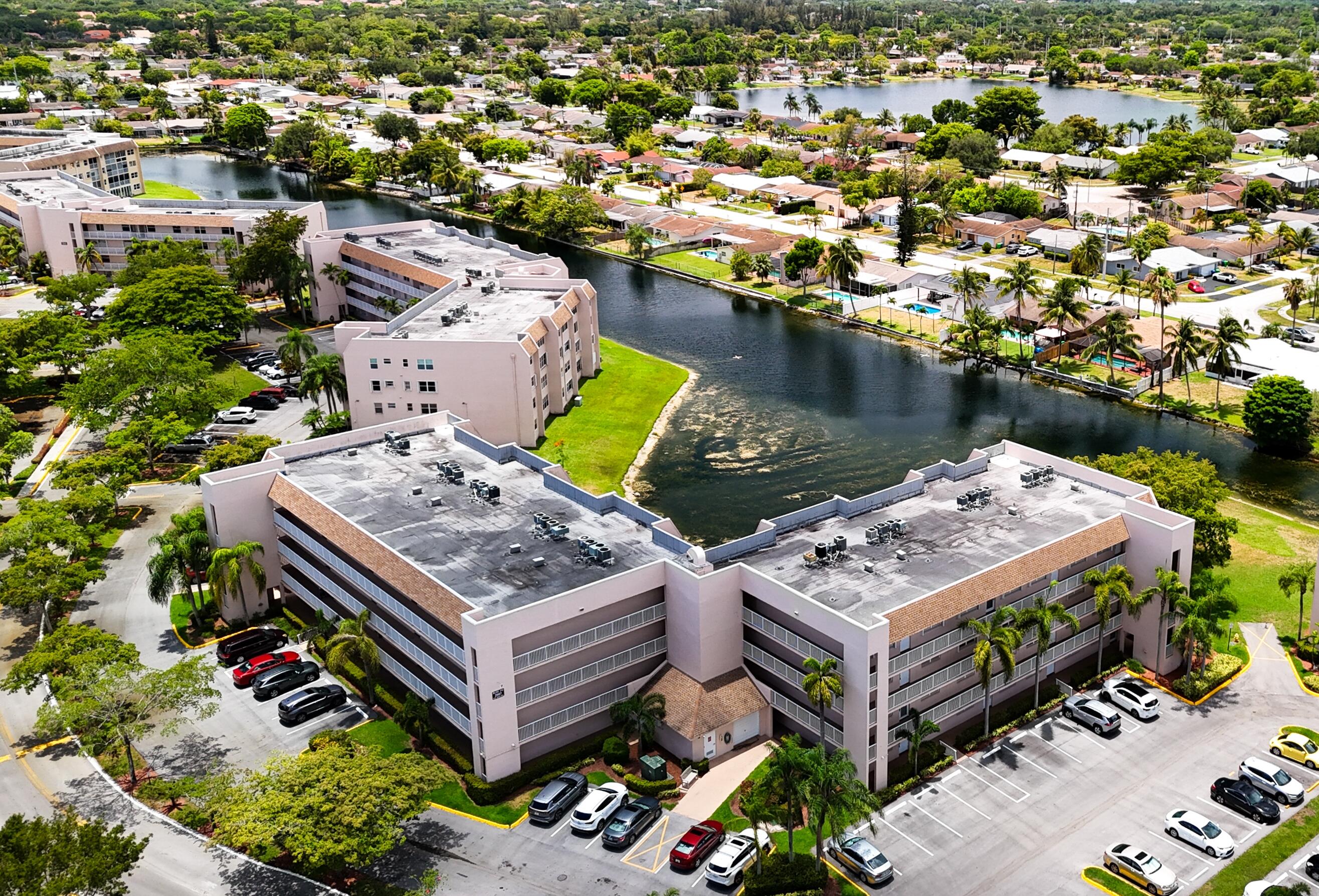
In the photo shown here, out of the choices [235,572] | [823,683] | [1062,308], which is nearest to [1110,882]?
[823,683]

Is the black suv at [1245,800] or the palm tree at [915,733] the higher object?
the palm tree at [915,733]

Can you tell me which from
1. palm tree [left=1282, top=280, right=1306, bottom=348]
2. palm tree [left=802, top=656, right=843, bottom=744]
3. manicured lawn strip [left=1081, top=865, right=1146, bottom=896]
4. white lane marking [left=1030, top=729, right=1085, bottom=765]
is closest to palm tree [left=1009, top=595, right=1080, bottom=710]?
white lane marking [left=1030, top=729, right=1085, bottom=765]

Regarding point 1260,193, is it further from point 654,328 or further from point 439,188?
point 439,188

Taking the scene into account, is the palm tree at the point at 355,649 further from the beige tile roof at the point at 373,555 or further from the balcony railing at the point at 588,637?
the balcony railing at the point at 588,637

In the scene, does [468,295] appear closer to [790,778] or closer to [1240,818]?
[790,778]

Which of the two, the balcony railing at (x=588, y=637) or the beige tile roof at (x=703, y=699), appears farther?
the beige tile roof at (x=703, y=699)

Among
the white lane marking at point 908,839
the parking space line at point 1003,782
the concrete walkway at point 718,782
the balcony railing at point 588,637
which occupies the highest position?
the balcony railing at point 588,637

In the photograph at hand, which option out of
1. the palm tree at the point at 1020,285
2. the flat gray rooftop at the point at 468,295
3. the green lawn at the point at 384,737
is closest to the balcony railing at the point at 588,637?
the green lawn at the point at 384,737
